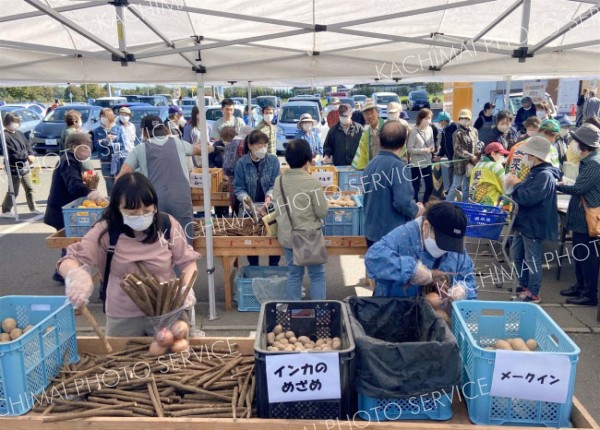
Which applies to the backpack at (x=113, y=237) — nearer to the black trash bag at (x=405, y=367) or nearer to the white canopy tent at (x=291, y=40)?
the black trash bag at (x=405, y=367)

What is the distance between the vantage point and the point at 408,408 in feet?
7.32

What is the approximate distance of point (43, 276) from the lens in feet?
22.2

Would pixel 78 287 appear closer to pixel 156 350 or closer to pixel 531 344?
pixel 156 350

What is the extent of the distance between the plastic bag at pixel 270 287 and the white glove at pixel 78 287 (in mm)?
3030

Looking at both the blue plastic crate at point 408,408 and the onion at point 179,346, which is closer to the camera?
the blue plastic crate at point 408,408

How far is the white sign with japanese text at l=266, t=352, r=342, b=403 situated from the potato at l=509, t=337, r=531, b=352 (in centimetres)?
93

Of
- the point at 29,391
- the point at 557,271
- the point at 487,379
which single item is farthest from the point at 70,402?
the point at 557,271

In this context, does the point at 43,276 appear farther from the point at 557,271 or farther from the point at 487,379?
the point at 557,271

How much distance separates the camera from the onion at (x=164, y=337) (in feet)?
8.42

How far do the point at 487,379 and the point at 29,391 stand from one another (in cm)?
199

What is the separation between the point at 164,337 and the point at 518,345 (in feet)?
5.67

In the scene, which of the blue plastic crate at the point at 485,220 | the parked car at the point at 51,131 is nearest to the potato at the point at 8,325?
the blue plastic crate at the point at 485,220

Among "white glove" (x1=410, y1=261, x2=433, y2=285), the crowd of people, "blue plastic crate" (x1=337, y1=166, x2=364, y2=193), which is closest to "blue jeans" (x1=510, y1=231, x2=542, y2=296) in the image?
the crowd of people

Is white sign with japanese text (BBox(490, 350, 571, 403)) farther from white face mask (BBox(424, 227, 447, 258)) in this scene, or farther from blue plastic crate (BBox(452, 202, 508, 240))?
blue plastic crate (BBox(452, 202, 508, 240))
